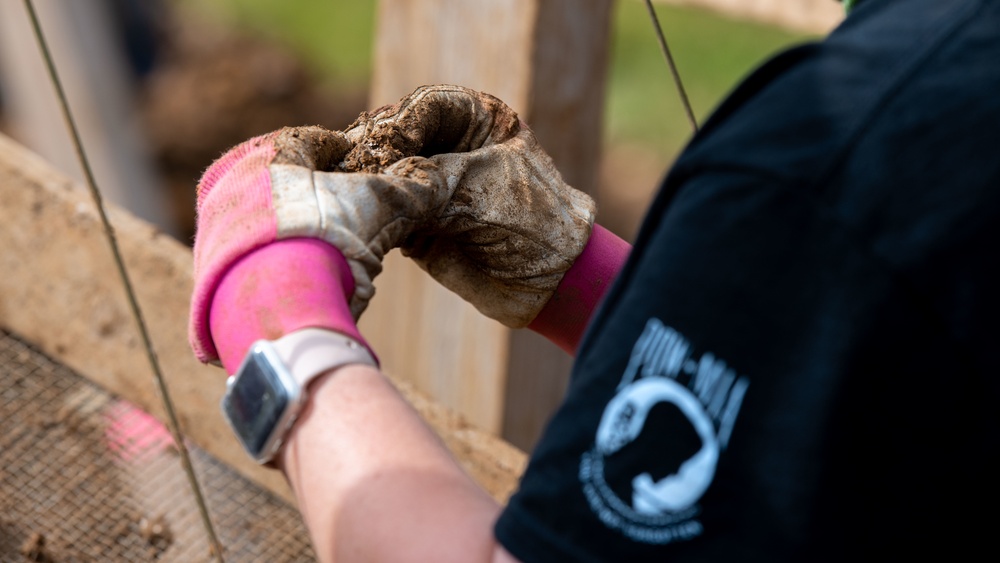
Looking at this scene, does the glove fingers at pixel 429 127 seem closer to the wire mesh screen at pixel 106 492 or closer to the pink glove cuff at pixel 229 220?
the pink glove cuff at pixel 229 220

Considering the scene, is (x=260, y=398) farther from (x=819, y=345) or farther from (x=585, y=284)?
(x=585, y=284)

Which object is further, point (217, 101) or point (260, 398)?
point (217, 101)

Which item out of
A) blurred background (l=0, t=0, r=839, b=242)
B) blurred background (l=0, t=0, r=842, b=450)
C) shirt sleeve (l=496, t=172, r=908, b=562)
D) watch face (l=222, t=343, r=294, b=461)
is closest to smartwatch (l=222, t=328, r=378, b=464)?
watch face (l=222, t=343, r=294, b=461)

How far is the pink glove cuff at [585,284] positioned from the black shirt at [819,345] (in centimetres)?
53

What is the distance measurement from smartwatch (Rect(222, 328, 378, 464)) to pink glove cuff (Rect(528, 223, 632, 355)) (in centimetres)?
46

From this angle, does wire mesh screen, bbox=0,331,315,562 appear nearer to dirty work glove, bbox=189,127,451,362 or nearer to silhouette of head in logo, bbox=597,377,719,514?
dirty work glove, bbox=189,127,451,362

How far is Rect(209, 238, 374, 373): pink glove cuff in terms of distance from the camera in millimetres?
867

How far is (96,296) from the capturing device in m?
1.80

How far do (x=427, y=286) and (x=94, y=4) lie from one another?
237cm

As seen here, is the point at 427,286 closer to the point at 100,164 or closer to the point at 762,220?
the point at 762,220

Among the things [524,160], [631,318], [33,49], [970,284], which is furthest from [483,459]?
[33,49]

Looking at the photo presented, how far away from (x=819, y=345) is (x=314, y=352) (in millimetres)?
386

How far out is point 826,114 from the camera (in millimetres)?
720

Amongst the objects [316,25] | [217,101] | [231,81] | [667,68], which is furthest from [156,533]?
[316,25]
